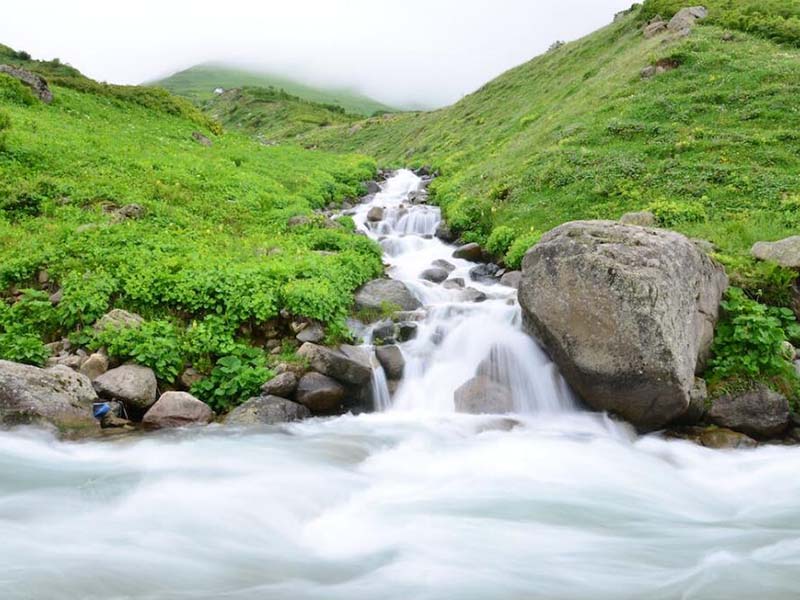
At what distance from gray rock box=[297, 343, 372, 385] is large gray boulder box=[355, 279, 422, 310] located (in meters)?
2.41

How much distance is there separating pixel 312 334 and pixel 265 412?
5.84 ft

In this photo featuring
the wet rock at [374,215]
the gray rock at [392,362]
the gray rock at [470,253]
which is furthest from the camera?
the wet rock at [374,215]

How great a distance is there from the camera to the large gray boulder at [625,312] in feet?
31.3

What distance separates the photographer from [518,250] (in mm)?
15555

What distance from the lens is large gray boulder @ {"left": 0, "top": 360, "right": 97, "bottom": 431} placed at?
888cm

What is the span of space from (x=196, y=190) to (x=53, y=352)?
951cm

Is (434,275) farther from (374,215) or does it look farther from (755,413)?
(755,413)

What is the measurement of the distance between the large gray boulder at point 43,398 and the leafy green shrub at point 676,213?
1345 centimetres

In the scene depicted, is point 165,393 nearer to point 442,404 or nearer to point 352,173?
point 442,404

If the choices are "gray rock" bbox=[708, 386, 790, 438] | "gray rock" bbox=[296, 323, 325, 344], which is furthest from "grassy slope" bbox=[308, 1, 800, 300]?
"gray rock" bbox=[296, 323, 325, 344]

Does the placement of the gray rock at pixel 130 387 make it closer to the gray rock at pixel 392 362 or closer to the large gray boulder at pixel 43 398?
the large gray boulder at pixel 43 398

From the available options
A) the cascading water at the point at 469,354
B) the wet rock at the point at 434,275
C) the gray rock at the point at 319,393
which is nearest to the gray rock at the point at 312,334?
the gray rock at the point at 319,393

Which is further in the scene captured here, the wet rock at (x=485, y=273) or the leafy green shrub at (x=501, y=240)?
the leafy green shrub at (x=501, y=240)

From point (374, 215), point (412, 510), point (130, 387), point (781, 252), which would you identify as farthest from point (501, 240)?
point (130, 387)
